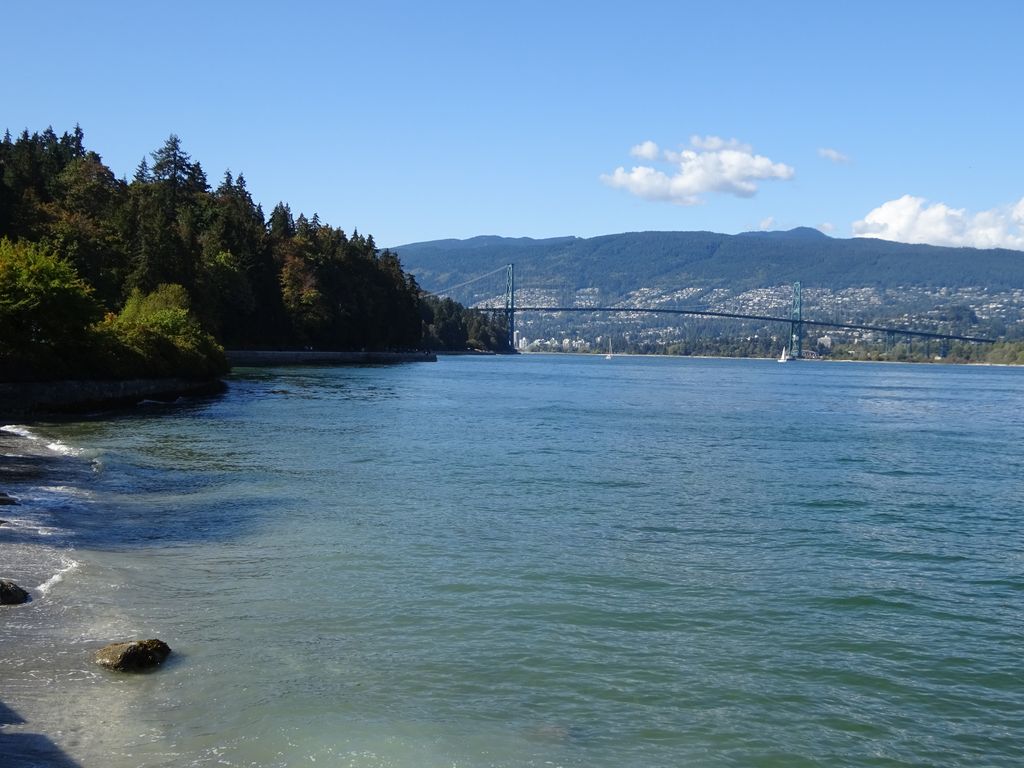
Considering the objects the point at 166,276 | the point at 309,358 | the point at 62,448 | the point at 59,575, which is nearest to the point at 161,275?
the point at 166,276

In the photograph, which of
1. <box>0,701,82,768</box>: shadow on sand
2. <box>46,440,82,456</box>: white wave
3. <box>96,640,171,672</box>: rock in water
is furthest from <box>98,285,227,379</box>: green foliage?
<box>0,701,82,768</box>: shadow on sand

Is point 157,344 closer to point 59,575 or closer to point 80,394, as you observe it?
point 80,394

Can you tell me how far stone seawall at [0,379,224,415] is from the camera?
29.9 metres

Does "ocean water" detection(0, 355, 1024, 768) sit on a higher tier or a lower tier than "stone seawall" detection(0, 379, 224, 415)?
lower

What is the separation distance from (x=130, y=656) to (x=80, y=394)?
1097 inches

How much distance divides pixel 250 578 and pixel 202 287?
205ft

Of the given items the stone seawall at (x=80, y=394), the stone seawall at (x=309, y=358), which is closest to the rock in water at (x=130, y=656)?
the stone seawall at (x=80, y=394)

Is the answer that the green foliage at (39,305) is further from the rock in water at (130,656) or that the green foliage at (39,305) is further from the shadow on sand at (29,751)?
the shadow on sand at (29,751)

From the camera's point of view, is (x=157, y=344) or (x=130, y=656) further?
(x=157, y=344)

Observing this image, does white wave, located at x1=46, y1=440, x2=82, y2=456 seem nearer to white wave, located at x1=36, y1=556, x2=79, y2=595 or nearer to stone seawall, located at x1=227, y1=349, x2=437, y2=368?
white wave, located at x1=36, y1=556, x2=79, y2=595

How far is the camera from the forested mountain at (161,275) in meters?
32.9

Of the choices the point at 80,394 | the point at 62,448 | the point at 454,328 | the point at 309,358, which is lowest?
the point at 62,448

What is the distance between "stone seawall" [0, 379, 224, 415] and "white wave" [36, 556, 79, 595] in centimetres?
1987

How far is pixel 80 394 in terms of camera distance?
110ft
